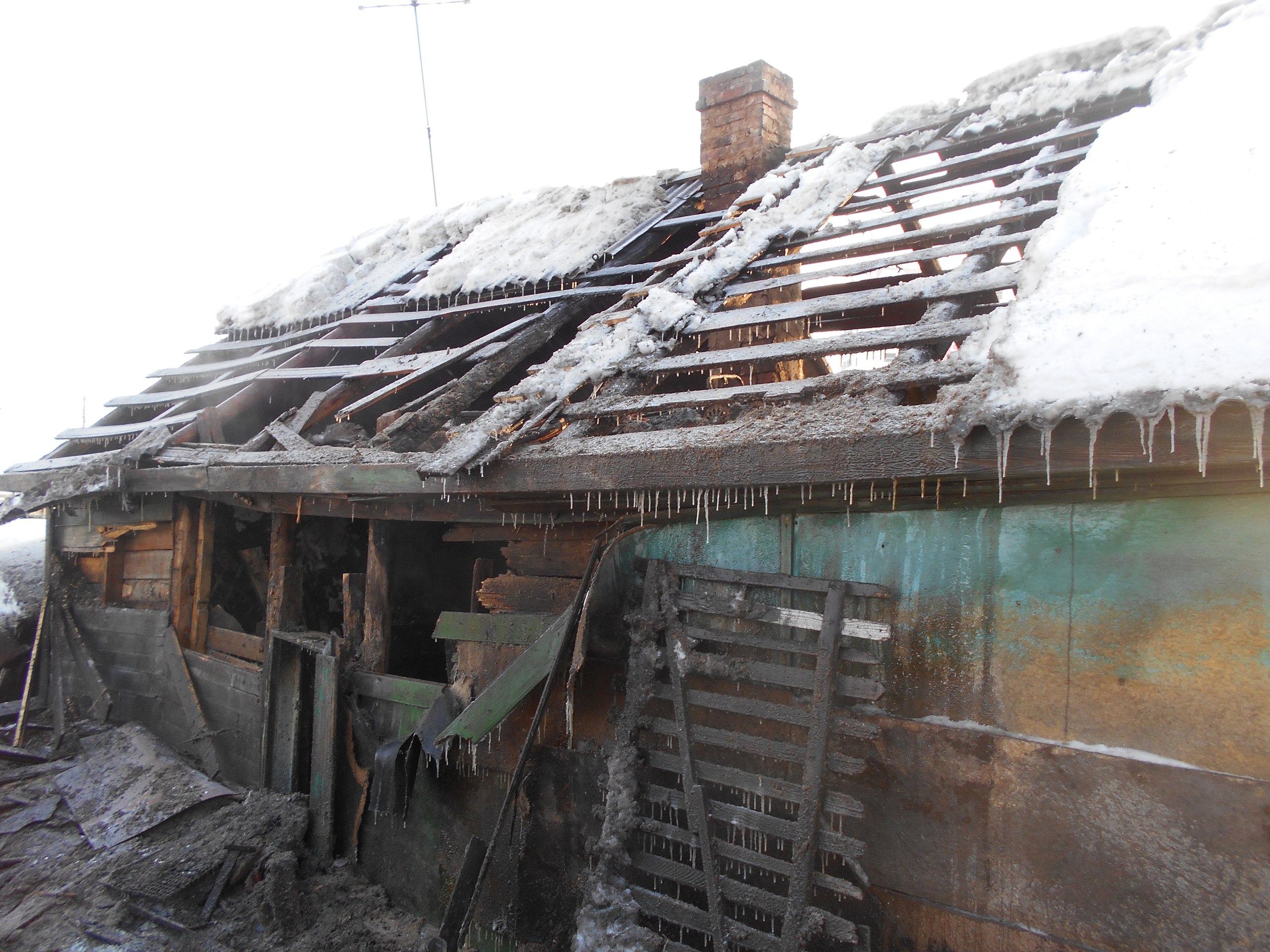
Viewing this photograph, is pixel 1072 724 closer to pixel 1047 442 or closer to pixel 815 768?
pixel 815 768

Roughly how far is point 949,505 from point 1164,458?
33.7 inches

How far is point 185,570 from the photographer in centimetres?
696

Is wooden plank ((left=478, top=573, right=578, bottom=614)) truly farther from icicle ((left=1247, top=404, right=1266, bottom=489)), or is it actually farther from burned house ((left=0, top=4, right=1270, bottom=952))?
icicle ((left=1247, top=404, right=1266, bottom=489))

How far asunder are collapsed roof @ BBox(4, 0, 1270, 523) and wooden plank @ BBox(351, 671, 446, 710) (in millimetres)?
1556

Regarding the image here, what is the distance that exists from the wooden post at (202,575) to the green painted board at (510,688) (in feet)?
13.5

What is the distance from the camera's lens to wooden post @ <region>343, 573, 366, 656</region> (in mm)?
5672

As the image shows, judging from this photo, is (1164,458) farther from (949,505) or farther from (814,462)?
(814,462)

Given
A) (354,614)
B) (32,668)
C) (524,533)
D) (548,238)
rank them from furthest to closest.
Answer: (32,668)
(548,238)
(354,614)
(524,533)

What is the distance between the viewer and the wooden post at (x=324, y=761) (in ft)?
18.0

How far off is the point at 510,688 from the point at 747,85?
5.41 metres

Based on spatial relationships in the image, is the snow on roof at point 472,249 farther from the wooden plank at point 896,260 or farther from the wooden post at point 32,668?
the wooden post at point 32,668

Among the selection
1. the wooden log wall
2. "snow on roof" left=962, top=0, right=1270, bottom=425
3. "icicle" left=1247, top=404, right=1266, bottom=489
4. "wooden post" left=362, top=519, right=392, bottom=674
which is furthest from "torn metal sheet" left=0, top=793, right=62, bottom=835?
"icicle" left=1247, top=404, right=1266, bottom=489

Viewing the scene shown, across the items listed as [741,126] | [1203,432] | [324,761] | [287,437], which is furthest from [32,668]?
[1203,432]

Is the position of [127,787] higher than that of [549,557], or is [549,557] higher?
[549,557]
